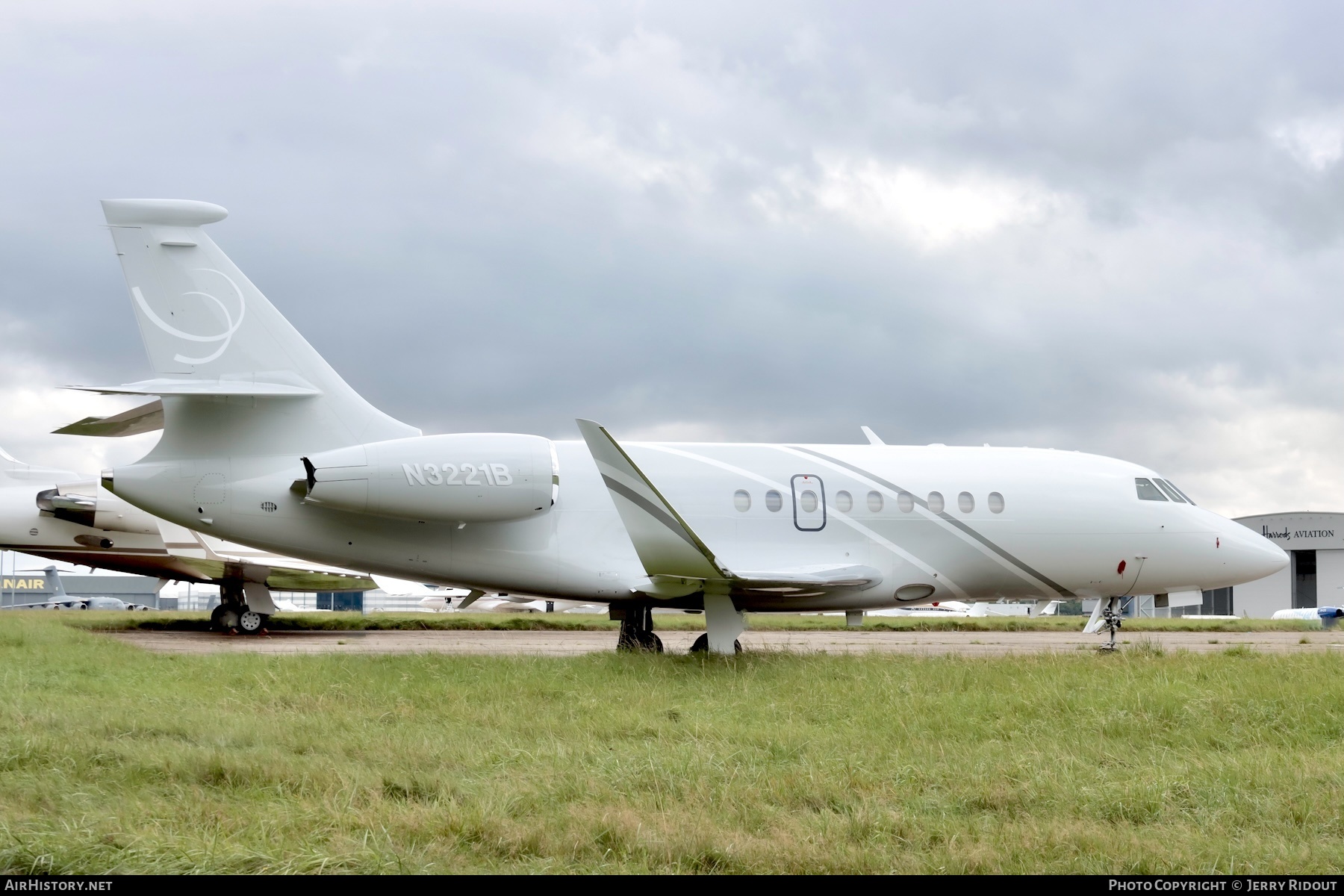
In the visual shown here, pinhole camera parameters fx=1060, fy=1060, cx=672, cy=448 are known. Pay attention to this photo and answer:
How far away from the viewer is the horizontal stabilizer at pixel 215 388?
1166 cm

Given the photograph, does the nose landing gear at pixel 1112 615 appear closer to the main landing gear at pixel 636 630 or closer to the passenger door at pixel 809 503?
the passenger door at pixel 809 503

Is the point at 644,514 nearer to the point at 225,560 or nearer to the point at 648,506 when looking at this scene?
the point at 648,506

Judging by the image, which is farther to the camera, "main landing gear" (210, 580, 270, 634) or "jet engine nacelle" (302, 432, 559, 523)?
"main landing gear" (210, 580, 270, 634)

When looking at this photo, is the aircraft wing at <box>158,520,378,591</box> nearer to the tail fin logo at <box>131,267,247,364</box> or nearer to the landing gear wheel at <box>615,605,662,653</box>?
the landing gear wheel at <box>615,605,662,653</box>

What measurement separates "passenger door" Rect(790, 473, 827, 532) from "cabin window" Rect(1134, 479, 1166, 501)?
4964 millimetres

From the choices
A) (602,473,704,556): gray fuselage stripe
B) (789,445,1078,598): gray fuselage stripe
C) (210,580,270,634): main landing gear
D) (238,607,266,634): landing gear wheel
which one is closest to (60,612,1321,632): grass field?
(210,580,270,634): main landing gear

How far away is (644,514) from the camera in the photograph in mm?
11812

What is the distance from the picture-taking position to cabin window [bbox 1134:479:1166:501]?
607 inches

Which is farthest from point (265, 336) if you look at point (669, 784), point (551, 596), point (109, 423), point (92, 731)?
point (669, 784)

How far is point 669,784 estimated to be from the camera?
5.85 m

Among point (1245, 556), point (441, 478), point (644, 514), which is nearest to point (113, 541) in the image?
point (441, 478)

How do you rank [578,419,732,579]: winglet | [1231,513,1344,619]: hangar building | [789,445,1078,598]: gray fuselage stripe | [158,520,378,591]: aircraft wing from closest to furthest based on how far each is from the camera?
[578,419,732,579]: winglet, [789,445,1078,598]: gray fuselage stripe, [158,520,378,591]: aircraft wing, [1231,513,1344,619]: hangar building

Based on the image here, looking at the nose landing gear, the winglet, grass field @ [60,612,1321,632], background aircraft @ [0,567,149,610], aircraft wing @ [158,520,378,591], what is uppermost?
the winglet
